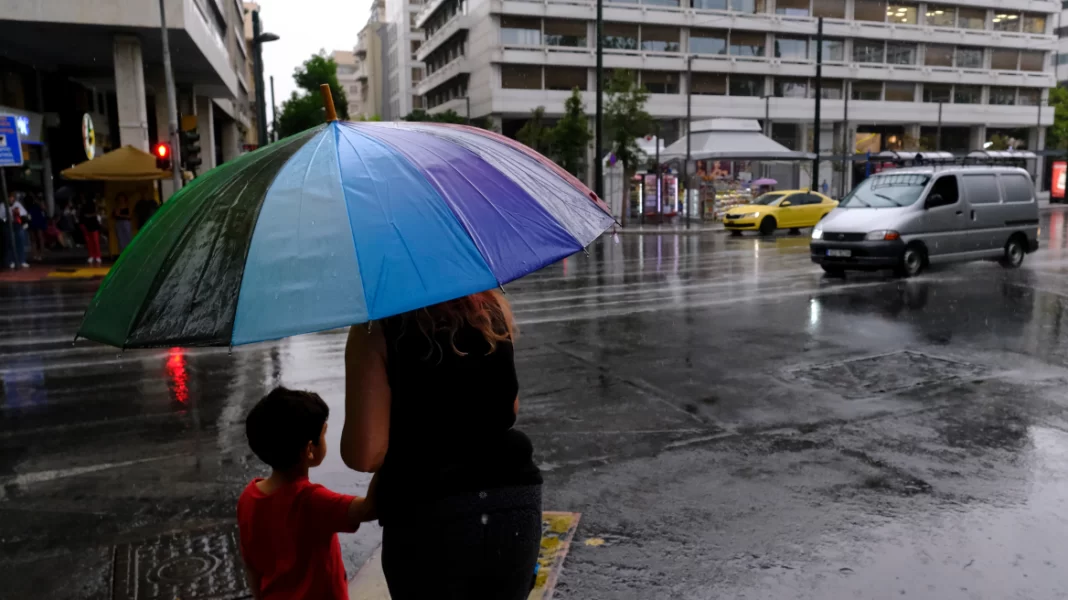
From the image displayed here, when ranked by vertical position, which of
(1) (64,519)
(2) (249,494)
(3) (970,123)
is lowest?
(1) (64,519)

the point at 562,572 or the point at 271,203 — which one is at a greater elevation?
Answer: the point at 271,203

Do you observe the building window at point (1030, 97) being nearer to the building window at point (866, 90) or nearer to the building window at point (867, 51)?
the building window at point (866, 90)

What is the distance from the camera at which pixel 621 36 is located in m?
55.5

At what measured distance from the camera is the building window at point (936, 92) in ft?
216

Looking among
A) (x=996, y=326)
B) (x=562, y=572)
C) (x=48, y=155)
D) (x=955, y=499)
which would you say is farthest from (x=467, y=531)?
(x=48, y=155)

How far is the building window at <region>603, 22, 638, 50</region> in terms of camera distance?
55188 mm

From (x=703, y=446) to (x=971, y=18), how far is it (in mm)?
74434

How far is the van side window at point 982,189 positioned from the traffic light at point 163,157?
18.4 metres

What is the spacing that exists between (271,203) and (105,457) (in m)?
4.65

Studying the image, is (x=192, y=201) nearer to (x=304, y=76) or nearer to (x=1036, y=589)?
(x=1036, y=589)

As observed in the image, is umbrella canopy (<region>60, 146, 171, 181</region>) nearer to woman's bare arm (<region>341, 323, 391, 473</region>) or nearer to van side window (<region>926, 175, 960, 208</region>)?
van side window (<region>926, 175, 960, 208</region>)

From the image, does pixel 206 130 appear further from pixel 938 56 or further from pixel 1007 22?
pixel 1007 22

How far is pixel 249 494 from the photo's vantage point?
8.00 feet

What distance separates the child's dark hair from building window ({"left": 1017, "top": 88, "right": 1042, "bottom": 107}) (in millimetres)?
80994
